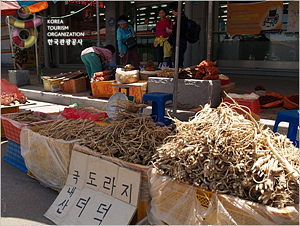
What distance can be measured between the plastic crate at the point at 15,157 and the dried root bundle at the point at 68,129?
27.5 inches

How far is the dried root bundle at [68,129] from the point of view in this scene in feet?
11.2

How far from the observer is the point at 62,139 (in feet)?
11.0

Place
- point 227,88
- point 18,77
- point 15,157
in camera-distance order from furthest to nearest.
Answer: point 18,77 → point 227,88 → point 15,157

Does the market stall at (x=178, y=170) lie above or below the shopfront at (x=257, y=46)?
below

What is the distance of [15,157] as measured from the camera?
4.39m

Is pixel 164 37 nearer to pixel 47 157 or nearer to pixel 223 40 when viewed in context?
pixel 223 40

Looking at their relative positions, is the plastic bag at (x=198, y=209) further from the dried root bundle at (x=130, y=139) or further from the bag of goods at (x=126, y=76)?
the bag of goods at (x=126, y=76)

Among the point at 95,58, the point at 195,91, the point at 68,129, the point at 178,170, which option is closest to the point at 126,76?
the point at 95,58

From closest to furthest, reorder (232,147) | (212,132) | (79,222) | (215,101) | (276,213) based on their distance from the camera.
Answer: (276,213), (232,147), (212,132), (79,222), (215,101)

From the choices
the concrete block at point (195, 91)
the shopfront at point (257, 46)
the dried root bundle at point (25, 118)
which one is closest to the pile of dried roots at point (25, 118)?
the dried root bundle at point (25, 118)

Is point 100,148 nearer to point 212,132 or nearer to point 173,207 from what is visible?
point 173,207

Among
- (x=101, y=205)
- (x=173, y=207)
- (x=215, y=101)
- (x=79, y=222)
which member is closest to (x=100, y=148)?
(x=101, y=205)

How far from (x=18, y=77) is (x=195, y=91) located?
8357 mm

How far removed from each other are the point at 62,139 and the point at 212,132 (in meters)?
1.98
